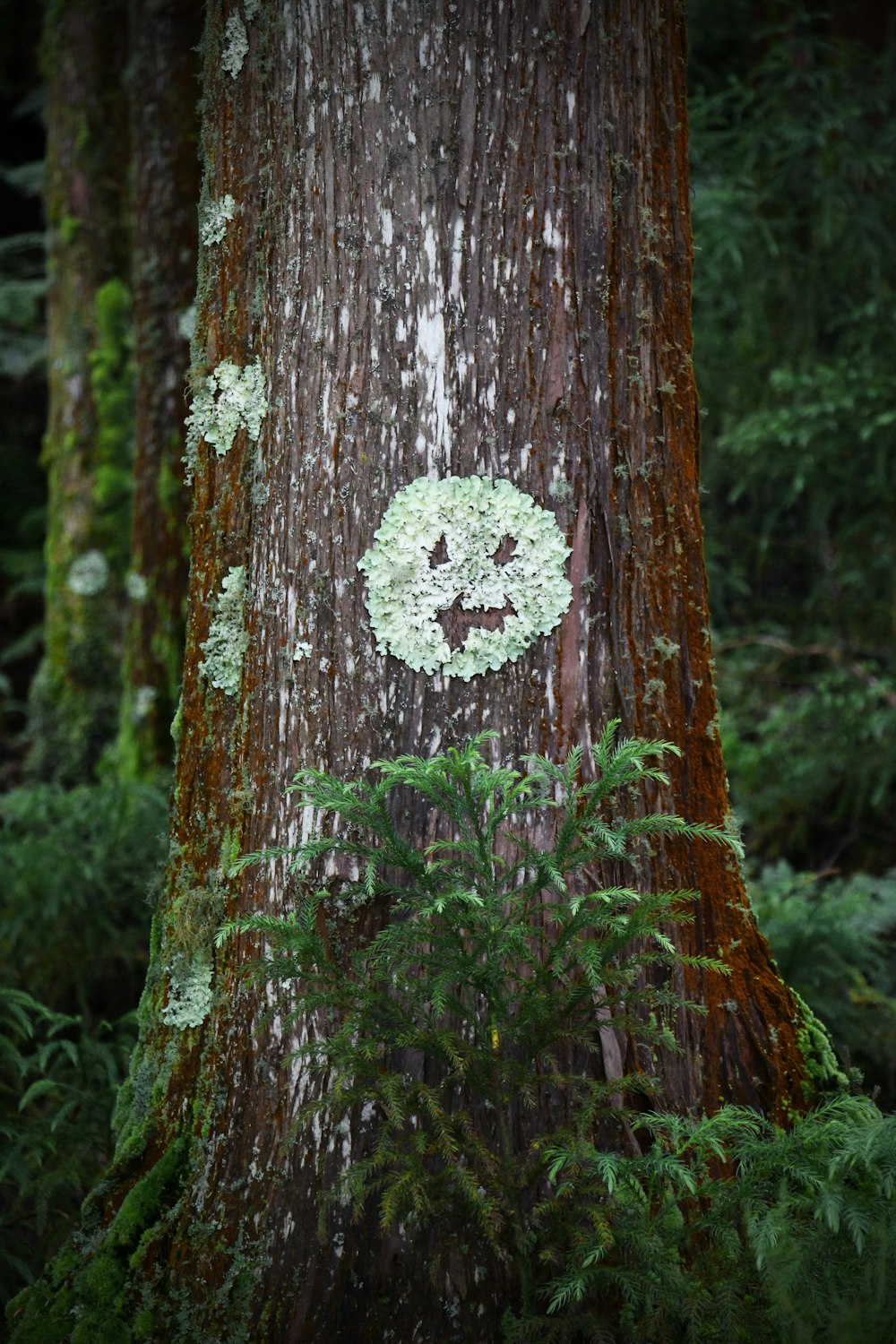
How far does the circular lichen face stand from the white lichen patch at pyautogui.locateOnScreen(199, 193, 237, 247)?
78cm

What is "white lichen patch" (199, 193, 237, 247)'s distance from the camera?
219 cm

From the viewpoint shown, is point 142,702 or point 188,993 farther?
point 142,702

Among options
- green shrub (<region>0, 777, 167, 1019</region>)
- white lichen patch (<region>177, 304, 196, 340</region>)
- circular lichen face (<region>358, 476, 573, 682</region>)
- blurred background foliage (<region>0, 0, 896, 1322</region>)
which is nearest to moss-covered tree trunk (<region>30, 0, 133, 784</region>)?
blurred background foliage (<region>0, 0, 896, 1322</region>)

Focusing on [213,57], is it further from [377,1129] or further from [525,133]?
[377,1129]

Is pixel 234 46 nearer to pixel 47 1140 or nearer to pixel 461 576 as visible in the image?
pixel 461 576

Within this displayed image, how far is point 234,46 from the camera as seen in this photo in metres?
2.15

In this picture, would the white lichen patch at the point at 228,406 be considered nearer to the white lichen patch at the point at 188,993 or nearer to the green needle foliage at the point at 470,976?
the green needle foliage at the point at 470,976

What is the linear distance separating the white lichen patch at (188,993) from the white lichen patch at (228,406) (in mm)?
1116

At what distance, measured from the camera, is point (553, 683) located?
2002mm

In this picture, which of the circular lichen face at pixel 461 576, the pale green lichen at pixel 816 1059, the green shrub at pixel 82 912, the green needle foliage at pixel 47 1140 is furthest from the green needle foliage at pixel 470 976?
the green shrub at pixel 82 912

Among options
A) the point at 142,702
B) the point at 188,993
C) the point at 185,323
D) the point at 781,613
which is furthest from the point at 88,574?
the point at 188,993

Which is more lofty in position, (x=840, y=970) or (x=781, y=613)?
(x=781, y=613)

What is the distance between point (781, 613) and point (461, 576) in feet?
16.9

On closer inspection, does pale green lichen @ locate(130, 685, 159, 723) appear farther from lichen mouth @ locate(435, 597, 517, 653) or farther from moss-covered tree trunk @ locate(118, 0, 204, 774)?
lichen mouth @ locate(435, 597, 517, 653)
